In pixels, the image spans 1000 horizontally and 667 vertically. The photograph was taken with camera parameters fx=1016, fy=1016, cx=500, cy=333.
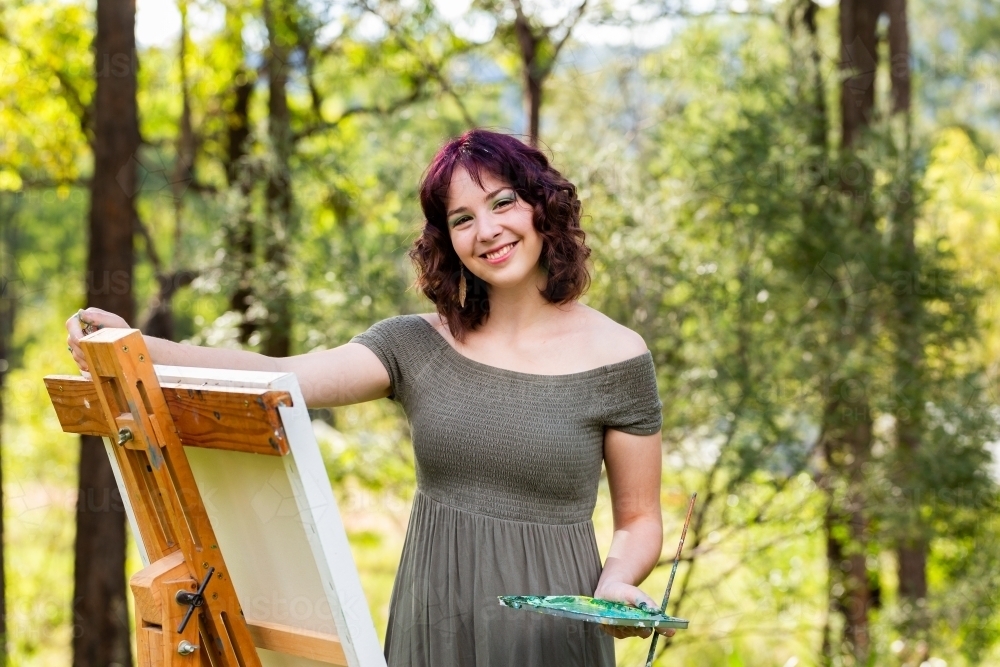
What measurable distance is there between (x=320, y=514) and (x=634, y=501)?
0.69 metres

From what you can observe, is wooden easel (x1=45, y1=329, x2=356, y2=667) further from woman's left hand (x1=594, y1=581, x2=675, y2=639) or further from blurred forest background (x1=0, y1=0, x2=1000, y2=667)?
blurred forest background (x1=0, y1=0, x2=1000, y2=667)

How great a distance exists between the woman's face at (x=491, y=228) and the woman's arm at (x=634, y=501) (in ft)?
1.16

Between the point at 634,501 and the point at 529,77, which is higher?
the point at 529,77

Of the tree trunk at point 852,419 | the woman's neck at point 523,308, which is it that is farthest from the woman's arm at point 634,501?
the tree trunk at point 852,419

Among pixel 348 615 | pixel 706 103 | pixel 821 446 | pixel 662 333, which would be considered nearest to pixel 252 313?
pixel 662 333

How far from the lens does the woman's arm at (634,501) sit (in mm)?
1799

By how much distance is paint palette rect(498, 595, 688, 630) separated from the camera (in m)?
1.38

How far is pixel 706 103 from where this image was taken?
15.7ft

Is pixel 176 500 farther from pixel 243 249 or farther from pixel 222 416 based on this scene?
pixel 243 249

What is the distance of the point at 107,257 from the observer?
454cm

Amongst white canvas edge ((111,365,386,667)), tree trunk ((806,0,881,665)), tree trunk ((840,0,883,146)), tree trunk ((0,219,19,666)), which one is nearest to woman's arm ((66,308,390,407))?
white canvas edge ((111,365,386,667))

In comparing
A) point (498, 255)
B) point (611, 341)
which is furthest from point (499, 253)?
point (611, 341)

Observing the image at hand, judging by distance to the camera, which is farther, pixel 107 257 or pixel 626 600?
pixel 107 257

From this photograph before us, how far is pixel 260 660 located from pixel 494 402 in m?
0.57
